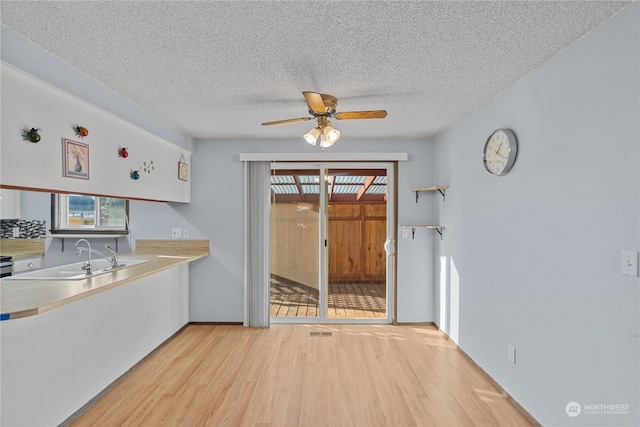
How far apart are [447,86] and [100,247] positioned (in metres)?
3.99

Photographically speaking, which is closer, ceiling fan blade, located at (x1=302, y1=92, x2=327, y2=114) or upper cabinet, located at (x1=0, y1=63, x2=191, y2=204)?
upper cabinet, located at (x1=0, y1=63, x2=191, y2=204)

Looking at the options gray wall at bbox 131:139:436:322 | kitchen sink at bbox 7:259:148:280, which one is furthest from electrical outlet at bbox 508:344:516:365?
kitchen sink at bbox 7:259:148:280

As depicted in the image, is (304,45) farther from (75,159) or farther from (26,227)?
(26,227)

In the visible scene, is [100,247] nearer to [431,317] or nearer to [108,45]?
[108,45]

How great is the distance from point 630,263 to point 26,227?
203 inches

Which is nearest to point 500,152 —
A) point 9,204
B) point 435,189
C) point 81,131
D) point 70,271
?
point 435,189

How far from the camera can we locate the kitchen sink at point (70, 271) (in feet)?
8.25

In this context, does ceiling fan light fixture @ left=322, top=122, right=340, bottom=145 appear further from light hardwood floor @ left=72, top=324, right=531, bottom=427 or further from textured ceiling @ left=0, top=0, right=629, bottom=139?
light hardwood floor @ left=72, top=324, right=531, bottom=427

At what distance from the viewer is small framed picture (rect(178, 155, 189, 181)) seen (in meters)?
3.87

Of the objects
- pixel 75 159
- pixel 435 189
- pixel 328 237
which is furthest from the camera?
pixel 328 237

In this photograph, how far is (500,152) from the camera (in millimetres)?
2586

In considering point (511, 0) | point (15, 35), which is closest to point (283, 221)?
point (15, 35)

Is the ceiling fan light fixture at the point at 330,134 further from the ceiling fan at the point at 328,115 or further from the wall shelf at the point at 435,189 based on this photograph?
the wall shelf at the point at 435,189

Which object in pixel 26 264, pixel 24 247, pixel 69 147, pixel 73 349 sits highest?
pixel 69 147
